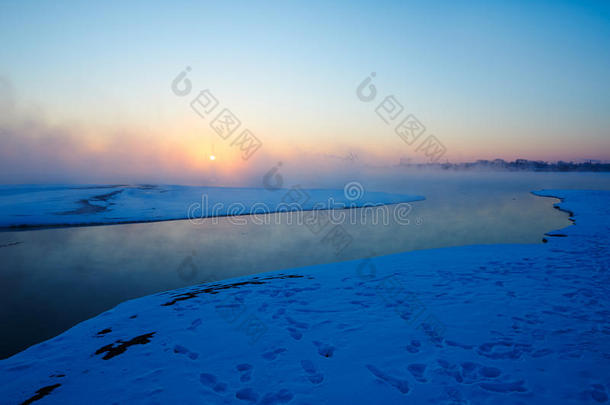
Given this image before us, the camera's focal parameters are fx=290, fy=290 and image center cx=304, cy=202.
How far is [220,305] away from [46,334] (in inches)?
117

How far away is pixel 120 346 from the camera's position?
160 inches

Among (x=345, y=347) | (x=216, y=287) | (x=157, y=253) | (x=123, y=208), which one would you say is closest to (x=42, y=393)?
(x=345, y=347)

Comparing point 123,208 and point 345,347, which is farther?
point 123,208

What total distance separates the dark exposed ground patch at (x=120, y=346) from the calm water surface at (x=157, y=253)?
1.89 m

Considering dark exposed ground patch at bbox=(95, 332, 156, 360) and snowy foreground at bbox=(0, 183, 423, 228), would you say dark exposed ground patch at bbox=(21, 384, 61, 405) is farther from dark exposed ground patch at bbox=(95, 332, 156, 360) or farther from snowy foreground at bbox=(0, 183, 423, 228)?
snowy foreground at bbox=(0, 183, 423, 228)

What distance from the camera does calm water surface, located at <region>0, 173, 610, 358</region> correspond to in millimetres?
6251

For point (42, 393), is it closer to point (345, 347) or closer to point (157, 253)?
point (345, 347)

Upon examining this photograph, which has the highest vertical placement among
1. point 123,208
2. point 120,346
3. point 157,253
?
point 123,208

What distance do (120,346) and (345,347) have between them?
3.13 m

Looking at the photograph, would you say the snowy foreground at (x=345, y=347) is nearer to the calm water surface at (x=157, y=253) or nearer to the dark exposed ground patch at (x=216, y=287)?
the dark exposed ground patch at (x=216, y=287)

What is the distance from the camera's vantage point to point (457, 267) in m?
7.51


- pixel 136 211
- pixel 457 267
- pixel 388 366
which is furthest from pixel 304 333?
pixel 136 211

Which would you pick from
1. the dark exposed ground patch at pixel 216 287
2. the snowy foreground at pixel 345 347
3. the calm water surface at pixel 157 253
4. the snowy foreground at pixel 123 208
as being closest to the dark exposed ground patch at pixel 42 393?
the snowy foreground at pixel 345 347

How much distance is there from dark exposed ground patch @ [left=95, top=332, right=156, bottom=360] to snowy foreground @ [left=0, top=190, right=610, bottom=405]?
2 centimetres
